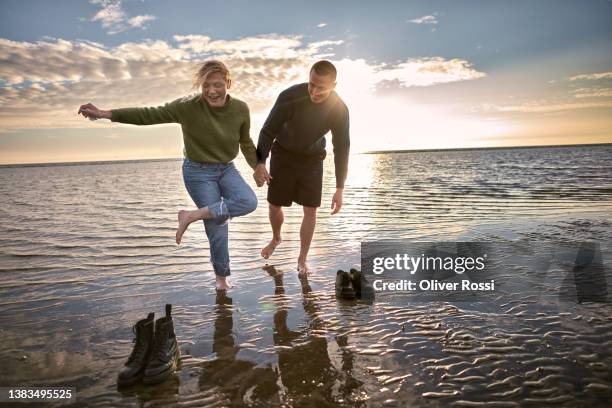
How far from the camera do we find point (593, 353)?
2902mm

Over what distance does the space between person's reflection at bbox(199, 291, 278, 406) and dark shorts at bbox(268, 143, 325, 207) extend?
95.4 inches

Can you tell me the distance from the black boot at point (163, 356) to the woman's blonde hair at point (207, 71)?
2425 mm

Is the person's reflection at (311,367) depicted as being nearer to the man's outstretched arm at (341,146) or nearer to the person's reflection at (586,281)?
the man's outstretched arm at (341,146)

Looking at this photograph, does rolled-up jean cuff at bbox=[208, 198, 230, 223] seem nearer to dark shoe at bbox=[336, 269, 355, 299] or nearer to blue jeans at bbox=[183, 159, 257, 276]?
blue jeans at bbox=[183, 159, 257, 276]

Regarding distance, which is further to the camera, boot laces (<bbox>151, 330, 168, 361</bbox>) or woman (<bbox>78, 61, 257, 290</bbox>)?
woman (<bbox>78, 61, 257, 290</bbox>)

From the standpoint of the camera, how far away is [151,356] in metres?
2.70

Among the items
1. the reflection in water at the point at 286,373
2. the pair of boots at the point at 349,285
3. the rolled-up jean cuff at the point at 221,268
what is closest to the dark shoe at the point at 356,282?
the pair of boots at the point at 349,285

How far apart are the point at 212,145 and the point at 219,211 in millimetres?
734

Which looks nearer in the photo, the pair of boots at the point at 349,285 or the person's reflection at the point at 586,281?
the person's reflection at the point at 586,281

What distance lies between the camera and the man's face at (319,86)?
4.54m

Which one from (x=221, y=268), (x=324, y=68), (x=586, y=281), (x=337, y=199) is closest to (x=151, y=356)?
(x=221, y=268)

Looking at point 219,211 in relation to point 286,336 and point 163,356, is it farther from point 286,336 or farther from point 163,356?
point 163,356

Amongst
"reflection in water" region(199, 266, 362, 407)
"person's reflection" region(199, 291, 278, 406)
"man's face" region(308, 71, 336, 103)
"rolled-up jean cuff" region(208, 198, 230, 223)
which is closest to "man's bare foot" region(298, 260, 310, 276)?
"rolled-up jean cuff" region(208, 198, 230, 223)

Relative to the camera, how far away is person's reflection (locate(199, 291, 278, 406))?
2498mm
